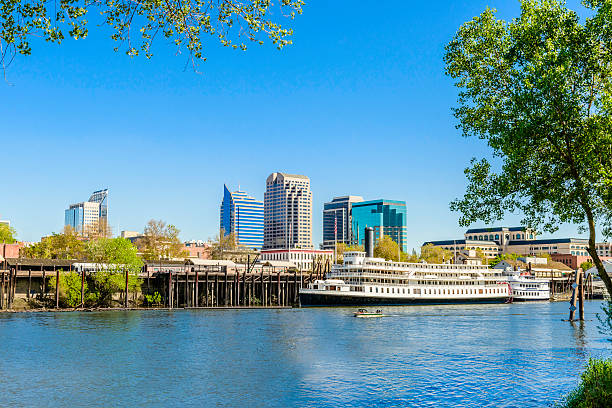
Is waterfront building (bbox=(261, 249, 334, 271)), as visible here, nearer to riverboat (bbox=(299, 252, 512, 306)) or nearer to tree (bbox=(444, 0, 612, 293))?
riverboat (bbox=(299, 252, 512, 306))

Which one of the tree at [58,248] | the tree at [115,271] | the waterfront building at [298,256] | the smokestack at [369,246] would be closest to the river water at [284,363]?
the tree at [115,271]

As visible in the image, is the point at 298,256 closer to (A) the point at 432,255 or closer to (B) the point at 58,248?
(A) the point at 432,255

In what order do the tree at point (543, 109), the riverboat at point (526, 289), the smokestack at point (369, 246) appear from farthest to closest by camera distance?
the riverboat at point (526, 289) < the smokestack at point (369, 246) < the tree at point (543, 109)

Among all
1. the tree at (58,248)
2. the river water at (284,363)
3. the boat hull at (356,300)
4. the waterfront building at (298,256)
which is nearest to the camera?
the river water at (284,363)

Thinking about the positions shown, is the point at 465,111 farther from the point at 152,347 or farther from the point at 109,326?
the point at 109,326

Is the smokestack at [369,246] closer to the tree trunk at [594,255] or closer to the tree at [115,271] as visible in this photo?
the tree at [115,271]

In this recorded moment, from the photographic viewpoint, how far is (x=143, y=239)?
→ 462 ft

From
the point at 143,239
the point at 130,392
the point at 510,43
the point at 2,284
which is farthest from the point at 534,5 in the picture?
the point at 143,239

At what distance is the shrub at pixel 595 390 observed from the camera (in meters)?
20.2

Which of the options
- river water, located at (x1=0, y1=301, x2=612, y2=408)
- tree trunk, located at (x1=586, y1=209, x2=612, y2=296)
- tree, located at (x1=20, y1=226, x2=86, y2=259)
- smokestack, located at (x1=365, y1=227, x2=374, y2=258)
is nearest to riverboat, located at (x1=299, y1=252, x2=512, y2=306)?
smokestack, located at (x1=365, y1=227, x2=374, y2=258)

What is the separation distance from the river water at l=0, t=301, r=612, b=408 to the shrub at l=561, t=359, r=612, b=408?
20.6 feet

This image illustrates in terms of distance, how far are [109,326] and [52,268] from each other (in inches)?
1635

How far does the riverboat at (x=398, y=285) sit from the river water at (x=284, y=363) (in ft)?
121

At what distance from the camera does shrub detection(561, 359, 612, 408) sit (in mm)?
20219
